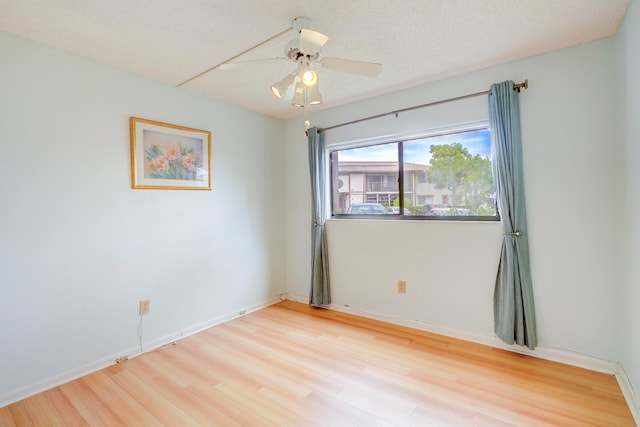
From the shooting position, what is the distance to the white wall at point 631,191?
5.38ft

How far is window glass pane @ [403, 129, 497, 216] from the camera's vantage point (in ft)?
8.45

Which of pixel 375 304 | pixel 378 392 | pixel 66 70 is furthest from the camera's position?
pixel 375 304

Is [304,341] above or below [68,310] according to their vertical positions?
below

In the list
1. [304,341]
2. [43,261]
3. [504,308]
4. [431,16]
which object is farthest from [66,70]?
[504,308]

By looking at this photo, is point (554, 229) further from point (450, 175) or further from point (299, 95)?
point (299, 95)

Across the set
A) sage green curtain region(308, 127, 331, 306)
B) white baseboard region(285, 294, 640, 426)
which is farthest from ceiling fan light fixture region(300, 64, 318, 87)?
white baseboard region(285, 294, 640, 426)

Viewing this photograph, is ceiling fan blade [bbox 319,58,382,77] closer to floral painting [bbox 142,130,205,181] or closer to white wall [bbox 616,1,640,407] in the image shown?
white wall [bbox 616,1,640,407]

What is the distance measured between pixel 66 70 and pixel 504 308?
3.63 m

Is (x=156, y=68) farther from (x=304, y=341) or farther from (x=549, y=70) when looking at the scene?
(x=549, y=70)

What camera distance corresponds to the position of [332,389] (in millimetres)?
1958

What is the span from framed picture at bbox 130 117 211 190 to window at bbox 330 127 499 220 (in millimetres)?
1427

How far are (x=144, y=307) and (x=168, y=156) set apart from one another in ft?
4.27

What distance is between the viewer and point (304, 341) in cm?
265

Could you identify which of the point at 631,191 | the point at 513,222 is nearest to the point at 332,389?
the point at 513,222
